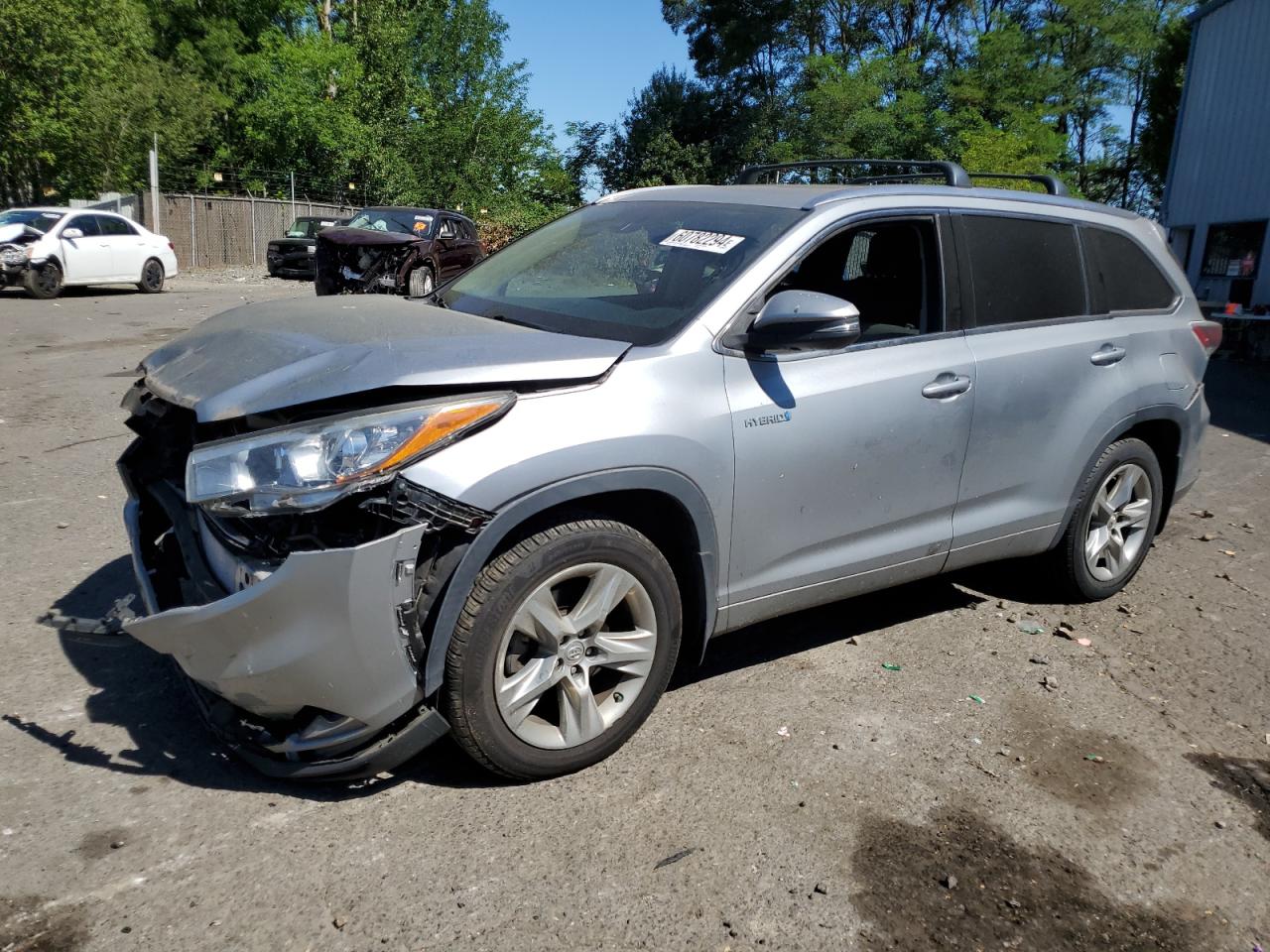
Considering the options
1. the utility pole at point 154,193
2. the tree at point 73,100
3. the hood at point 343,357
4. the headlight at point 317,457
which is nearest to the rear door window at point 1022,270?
the hood at point 343,357

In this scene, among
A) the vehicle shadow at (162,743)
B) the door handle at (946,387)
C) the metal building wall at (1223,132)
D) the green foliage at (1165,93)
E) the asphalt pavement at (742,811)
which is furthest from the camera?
the green foliage at (1165,93)

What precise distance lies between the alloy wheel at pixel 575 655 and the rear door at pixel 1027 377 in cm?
158

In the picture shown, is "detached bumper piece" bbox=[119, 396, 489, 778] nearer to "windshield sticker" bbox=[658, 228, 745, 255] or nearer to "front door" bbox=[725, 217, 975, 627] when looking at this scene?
"front door" bbox=[725, 217, 975, 627]

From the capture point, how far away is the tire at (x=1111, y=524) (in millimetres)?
4750

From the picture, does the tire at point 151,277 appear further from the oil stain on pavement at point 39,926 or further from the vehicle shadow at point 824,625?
the oil stain on pavement at point 39,926

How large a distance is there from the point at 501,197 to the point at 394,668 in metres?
41.0

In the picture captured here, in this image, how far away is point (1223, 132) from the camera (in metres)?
21.1

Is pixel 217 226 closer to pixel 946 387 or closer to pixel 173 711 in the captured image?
pixel 173 711

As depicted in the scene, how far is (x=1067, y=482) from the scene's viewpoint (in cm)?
456

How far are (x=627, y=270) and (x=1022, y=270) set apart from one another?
5.64ft

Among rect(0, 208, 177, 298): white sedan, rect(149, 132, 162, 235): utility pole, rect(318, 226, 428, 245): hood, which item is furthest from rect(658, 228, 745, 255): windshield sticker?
rect(149, 132, 162, 235): utility pole

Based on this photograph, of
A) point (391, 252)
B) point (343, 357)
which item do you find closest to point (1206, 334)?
point (343, 357)

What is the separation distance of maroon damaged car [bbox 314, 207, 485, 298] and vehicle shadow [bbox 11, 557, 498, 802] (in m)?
12.4

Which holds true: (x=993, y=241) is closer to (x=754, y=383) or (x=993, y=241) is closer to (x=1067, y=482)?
(x=1067, y=482)
